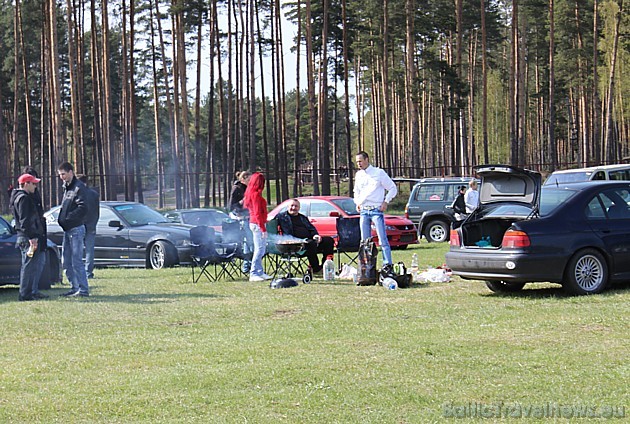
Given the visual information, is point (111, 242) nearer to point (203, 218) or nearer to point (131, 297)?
point (203, 218)

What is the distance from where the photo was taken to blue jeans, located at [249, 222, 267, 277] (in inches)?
632

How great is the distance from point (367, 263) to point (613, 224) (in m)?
4.02

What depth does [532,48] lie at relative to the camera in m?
74.2

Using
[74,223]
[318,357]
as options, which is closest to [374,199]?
[74,223]

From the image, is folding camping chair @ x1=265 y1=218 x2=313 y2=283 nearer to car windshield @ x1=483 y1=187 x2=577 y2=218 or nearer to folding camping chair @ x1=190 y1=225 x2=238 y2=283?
folding camping chair @ x1=190 y1=225 x2=238 y2=283

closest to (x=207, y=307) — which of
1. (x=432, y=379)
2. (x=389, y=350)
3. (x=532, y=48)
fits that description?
(x=389, y=350)

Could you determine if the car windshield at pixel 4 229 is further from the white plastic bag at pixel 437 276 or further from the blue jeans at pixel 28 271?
the white plastic bag at pixel 437 276

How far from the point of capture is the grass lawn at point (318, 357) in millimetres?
6617

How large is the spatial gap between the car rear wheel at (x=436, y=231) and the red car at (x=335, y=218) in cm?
212

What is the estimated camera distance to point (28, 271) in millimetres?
13875

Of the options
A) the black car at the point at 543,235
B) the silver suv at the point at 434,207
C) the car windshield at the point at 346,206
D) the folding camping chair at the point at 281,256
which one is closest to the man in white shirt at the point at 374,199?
the folding camping chair at the point at 281,256

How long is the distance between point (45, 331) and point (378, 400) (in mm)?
5456

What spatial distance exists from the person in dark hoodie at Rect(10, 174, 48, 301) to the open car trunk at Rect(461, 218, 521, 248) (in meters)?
6.56

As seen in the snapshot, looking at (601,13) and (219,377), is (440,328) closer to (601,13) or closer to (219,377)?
(219,377)
